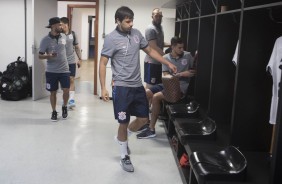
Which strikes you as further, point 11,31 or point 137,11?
point 11,31

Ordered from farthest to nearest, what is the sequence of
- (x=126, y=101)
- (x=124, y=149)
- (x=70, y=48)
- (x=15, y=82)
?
1. (x=15, y=82)
2. (x=70, y=48)
3. (x=124, y=149)
4. (x=126, y=101)

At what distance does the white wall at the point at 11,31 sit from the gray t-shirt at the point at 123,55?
4162 millimetres

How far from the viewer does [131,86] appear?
10.1 feet

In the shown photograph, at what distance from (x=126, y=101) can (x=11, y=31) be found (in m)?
4.52

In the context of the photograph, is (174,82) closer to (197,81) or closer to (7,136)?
(197,81)

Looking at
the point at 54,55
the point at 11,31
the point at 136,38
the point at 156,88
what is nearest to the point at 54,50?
the point at 54,55

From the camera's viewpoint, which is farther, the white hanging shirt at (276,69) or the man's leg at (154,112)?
the man's leg at (154,112)

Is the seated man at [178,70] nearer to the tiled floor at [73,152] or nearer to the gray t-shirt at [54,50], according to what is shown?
the tiled floor at [73,152]

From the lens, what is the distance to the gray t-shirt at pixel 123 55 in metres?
3.02

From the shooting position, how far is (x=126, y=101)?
10.0 feet

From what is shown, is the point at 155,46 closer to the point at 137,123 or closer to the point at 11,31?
the point at 137,123

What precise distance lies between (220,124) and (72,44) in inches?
133

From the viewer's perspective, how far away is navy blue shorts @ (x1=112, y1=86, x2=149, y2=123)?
3.04 m

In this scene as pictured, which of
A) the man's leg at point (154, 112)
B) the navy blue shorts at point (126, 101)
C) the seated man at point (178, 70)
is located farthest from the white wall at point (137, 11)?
the navy blue shorts at point (126, 101)
